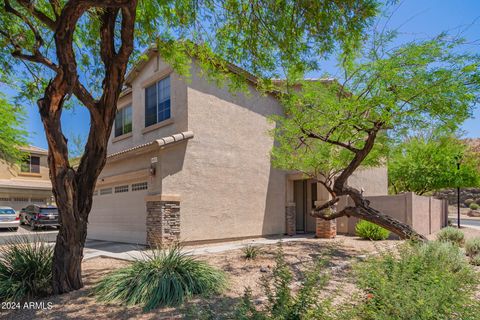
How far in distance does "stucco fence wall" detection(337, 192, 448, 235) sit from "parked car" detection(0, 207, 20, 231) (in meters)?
22.6

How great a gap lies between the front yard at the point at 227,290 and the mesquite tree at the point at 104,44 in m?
0.83

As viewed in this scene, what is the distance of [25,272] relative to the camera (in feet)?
22.2

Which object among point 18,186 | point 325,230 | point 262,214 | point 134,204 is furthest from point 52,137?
point 18,186

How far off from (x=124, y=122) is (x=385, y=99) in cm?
1335

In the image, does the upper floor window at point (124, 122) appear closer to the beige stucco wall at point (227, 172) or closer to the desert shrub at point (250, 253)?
the beige stucco wall at point (227, 172)

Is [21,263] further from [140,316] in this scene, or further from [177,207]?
[177,207]

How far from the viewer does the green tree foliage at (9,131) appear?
1597cm

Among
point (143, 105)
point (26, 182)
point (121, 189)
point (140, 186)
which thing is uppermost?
point (143, 105)

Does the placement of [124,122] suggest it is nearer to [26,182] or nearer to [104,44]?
[104,44]

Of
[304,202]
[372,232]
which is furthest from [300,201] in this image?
[372,232]

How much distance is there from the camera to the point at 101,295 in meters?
6.19

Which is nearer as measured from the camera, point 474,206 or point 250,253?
point 250,253

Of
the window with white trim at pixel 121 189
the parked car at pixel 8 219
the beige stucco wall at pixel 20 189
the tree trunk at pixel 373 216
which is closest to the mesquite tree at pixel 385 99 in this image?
the tree trunk at pixel 373 216

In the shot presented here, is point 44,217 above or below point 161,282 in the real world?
below
